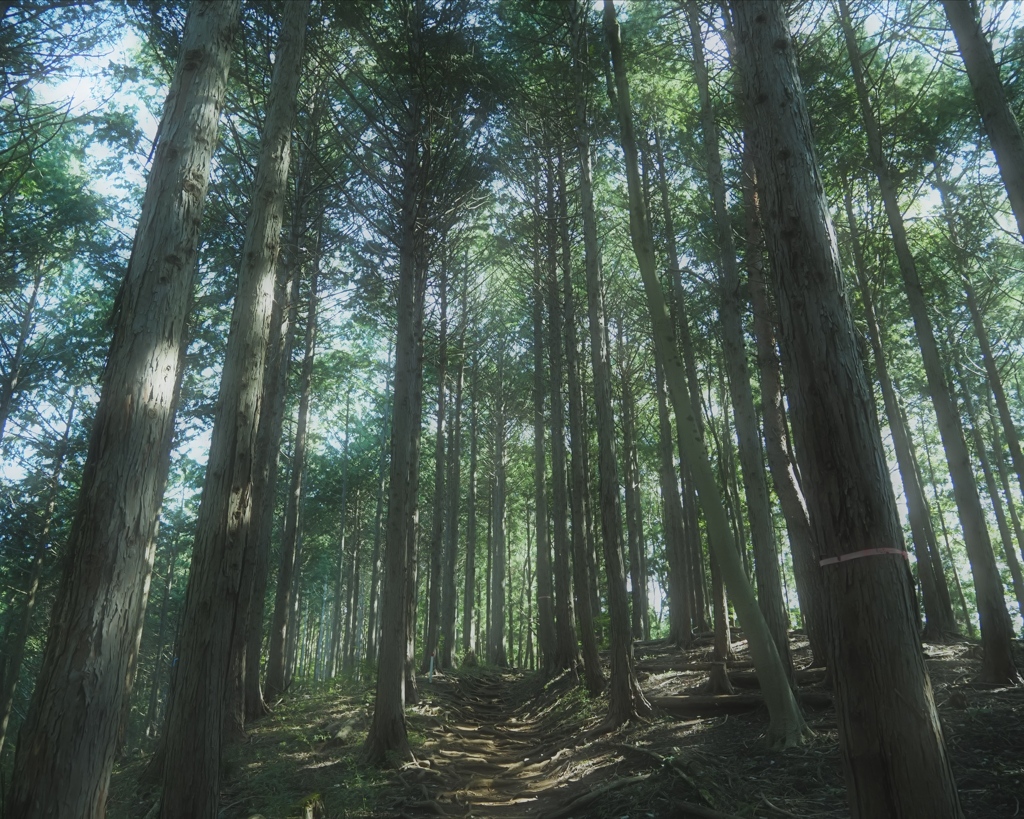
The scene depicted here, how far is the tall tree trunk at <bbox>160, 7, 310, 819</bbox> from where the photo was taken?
4.48 m

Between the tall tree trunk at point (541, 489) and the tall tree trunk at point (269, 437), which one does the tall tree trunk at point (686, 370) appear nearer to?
the tall tree trunk at point (541, 489)

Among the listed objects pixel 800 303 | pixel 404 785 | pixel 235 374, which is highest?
pixel 235 374

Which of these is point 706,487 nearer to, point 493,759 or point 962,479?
point 962,479

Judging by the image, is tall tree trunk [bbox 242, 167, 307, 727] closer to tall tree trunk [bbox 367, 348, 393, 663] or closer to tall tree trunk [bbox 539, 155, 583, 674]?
tall tree trunk [bbox 539, 155, 583, 674]

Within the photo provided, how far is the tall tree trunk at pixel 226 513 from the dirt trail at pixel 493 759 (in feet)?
7.29

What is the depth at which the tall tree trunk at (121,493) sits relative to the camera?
9.91 ft

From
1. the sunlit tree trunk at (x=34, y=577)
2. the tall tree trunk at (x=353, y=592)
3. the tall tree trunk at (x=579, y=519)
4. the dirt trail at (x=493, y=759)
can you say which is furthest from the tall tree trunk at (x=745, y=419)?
the tall tree trunk at (x=353, y=592)

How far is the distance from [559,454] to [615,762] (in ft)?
24.5

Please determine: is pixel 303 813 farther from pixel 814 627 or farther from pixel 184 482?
pixel 184 482

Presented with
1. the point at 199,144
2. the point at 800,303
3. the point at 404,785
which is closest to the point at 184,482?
the point at 404,785

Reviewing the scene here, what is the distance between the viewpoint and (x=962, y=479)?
277 inches

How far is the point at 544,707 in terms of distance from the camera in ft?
38.0

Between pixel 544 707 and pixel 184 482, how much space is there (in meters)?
15.6

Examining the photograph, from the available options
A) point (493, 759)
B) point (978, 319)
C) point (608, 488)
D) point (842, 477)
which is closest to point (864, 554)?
point (842, 477)
